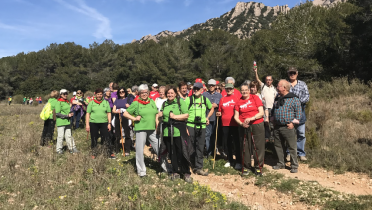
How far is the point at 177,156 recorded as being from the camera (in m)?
5.29

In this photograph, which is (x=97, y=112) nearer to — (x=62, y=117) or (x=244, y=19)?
(x=62, y=117)

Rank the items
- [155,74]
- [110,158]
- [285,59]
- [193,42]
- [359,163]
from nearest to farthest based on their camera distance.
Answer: [359,163]
[110,158]
[285,59]
[155,74]
[193,42]

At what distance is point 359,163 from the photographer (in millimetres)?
5344

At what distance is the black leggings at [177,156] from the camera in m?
5.14

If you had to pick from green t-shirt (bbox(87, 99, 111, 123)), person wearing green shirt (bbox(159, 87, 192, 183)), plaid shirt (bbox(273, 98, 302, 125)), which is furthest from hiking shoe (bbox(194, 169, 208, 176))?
green t-shirt (bbox(87, 99, 111, 123))

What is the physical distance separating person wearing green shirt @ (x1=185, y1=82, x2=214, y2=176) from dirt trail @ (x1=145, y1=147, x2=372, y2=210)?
44 centimetres

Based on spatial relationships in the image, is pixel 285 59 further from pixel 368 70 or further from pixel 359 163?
pixel 359 163

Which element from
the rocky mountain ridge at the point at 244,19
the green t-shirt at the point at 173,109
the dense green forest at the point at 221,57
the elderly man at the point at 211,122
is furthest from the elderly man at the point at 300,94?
the rocky mountain ridge at the point at 244,19

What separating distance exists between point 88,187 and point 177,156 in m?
1.85

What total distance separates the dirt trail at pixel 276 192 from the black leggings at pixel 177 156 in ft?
1.42

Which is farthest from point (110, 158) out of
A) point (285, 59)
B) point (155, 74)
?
point (155, 74)

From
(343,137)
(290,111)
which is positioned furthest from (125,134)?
(343,137)

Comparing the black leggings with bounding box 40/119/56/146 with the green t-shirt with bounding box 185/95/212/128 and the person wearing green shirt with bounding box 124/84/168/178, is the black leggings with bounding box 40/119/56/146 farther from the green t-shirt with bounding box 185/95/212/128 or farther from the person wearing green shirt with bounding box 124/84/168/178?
the green t-shirt with bounding box 185/95/212/128

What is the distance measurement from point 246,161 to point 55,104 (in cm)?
543
